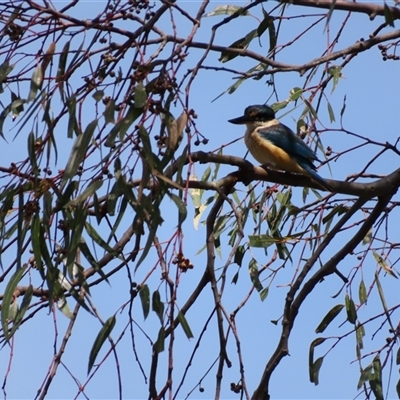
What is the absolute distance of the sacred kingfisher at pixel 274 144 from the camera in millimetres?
3746

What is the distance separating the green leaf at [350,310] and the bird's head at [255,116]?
1216mm

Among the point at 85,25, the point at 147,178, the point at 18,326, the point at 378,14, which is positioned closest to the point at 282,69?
the point at 378,14

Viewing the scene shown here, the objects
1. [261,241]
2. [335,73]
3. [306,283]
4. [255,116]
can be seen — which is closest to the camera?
[306,283]

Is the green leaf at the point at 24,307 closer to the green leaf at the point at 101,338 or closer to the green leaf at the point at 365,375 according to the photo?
the green leaf at the point at 101,338

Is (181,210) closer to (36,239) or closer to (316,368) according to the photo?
(36,239)

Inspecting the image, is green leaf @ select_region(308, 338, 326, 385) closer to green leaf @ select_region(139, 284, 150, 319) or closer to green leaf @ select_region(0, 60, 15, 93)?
green leaf @ select_region(139, 284, 150, 319)

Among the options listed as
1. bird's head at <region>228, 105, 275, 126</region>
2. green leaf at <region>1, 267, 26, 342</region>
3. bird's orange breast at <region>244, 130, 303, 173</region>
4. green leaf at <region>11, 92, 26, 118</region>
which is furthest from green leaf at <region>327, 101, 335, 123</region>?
green leaf at <region>1, 267, 26, 342</region>

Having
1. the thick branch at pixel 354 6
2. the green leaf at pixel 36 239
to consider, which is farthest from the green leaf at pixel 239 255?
the green leaf at pixel 36 239

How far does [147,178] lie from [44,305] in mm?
512

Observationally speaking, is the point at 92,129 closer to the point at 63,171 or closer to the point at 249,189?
the point at 63,171

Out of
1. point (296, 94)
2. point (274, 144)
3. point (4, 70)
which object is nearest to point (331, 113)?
point (296, 94)

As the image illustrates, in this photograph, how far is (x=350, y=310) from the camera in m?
3.19

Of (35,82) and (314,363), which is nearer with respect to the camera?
(35,82)

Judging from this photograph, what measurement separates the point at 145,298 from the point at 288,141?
1983 millimetres
